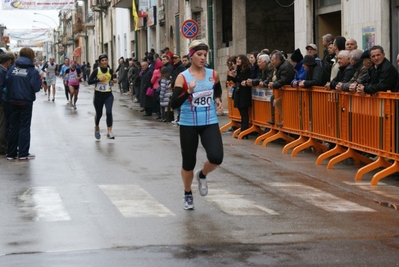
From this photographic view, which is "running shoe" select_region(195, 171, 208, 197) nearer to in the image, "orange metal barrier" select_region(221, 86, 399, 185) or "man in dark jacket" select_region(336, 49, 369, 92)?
"orange metal barrier" select_region(221, 86, 399, 185)

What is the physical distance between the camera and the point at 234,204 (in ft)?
33.3

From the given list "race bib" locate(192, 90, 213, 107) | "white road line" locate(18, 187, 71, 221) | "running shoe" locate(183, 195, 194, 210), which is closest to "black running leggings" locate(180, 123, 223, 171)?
"race bib" locate(192, 90, 213, 107)

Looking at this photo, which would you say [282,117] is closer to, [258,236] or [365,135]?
[365,135]

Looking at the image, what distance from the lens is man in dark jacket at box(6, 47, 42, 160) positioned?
15016mm

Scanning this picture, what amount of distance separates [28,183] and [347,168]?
15.4 feet

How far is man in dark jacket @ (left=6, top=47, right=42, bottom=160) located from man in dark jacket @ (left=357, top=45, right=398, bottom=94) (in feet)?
18.0

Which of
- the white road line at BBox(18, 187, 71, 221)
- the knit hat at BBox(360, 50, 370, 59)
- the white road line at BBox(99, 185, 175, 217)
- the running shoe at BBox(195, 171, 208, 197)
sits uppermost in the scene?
the knit hat at BBox(360, 50, 370, 59)

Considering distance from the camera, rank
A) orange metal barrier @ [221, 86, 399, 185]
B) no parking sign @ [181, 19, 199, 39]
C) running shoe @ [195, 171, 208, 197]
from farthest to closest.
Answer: no parking sign @ [181, 19, 199, 39]
orange metal barrier @ [221, 86, 399, 185]
running shoe @ [195, 171, 208, 197]

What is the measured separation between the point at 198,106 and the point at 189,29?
62.4 ft

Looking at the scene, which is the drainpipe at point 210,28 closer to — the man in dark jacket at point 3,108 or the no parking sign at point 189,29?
the no parking sign at point 189,29

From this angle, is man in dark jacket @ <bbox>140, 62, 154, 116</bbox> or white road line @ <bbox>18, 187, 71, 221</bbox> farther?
man in dark jacket @ <bbox>140, 62, 154, 116</bbox>

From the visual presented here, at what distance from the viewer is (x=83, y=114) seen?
2755cm

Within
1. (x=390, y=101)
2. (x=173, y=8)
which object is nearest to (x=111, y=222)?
(x=390, y=101)

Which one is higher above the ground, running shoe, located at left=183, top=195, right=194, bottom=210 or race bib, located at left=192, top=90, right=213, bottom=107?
race bib, located at left=192, top=90, right=213, bottom=107
